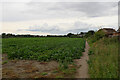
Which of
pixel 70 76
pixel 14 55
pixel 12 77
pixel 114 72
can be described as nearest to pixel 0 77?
pixel 12 77

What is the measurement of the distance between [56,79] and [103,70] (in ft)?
5.51

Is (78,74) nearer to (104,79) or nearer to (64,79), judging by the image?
(64,79)

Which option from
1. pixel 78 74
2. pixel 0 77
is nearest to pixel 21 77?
pixel 0 77

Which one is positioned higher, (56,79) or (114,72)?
(114,72)

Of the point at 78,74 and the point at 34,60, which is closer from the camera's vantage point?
the point at 78,74

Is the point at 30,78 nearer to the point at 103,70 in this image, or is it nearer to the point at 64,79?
the point at 64,79

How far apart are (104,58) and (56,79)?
2277 millimetres

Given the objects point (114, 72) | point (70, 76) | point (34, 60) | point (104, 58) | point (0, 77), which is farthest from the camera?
point (34, 60)

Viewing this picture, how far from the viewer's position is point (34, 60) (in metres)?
7.31

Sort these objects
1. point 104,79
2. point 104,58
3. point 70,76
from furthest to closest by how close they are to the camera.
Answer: point 104,58 → point 70,76 → point 104,79

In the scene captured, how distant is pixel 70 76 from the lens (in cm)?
438

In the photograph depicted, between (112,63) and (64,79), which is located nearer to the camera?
(64,79)

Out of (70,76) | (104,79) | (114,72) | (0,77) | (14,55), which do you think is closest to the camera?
(104,79)

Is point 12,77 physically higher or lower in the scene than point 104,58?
lower
